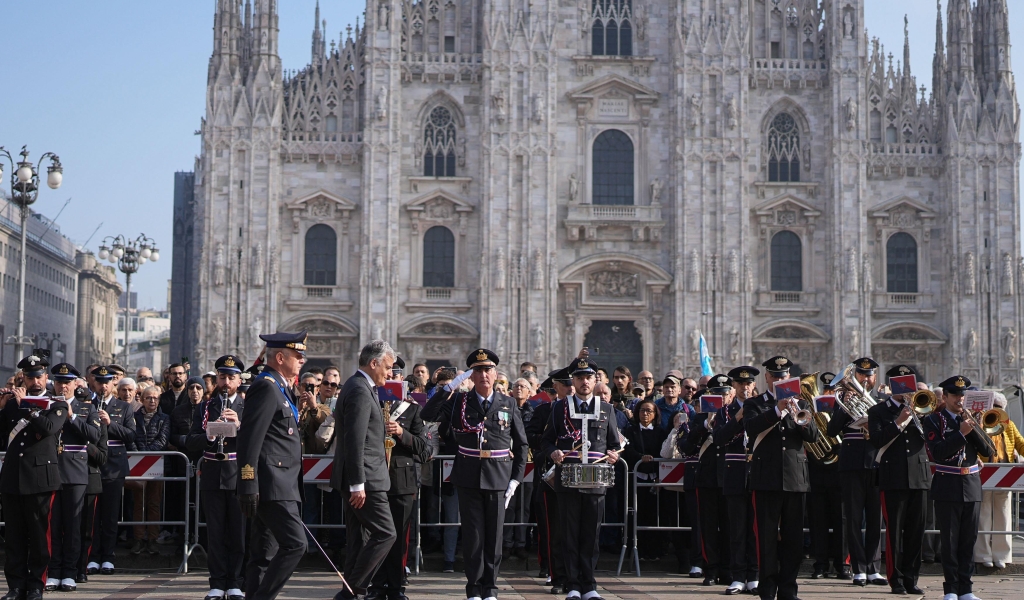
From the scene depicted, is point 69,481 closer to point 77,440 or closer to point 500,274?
point 77,440

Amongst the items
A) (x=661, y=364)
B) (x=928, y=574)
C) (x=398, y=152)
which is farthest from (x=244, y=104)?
(x=928, y=574)

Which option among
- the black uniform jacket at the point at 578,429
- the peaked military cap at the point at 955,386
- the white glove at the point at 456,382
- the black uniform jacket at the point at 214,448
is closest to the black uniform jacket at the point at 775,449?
the black uniform jacket at the point at 578,429

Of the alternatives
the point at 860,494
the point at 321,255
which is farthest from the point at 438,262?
the point at 860,494

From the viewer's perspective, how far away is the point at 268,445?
371 inches

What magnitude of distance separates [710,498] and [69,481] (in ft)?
20.4

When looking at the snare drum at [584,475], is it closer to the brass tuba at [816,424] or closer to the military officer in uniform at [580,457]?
the military officer in uniform at [580,457]

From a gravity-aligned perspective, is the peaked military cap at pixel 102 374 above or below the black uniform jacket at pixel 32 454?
above

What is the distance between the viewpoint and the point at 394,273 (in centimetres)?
3881

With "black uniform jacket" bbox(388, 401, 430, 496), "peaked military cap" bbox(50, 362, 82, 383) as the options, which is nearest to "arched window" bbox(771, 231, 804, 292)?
"black uniform jacket" bbox(388, 401, 430, 496)

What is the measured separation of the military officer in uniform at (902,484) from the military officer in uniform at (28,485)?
24.5 ft

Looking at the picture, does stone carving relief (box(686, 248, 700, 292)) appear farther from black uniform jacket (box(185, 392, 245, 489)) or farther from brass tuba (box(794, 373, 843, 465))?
black uniform jacket (box(185, 392, 245, 489))

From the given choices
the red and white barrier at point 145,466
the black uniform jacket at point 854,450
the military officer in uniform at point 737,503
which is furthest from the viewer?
the red and white barrier at point 145,466

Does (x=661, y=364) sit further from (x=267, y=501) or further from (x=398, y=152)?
(x=267, y=501)

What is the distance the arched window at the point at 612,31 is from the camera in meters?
40.5
